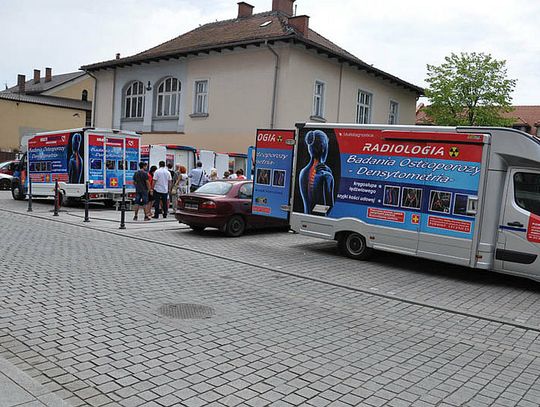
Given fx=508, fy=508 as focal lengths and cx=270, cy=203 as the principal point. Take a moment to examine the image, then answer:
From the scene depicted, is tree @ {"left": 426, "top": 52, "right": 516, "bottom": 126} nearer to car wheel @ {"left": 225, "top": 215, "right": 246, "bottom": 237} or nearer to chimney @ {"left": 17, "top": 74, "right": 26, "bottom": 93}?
car wheel @ {"left": 225, "top": 215, "right": 246, "bottom": 237}

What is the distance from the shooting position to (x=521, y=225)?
8773mm

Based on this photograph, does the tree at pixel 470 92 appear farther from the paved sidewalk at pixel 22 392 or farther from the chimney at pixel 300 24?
the paved sidewalk at pixel 22 392

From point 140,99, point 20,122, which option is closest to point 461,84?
point 140,99

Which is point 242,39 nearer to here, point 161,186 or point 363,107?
point 363,107

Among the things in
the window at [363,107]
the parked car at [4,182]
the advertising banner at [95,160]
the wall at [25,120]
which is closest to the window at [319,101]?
the window at [363,107]

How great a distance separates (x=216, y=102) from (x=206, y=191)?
13.9 meters

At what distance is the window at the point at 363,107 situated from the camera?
28828 millimetres

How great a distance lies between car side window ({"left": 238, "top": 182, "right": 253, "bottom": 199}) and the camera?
13.5 metres

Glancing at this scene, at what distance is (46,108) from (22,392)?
183ft

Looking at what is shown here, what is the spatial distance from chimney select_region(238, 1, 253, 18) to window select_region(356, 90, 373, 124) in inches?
353

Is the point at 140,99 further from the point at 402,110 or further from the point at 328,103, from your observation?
the point at 402,110

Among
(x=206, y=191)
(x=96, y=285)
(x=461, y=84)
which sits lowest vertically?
(x=96, y=285)

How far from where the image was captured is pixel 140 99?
101 feet

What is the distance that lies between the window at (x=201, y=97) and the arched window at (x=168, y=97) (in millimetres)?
1396
